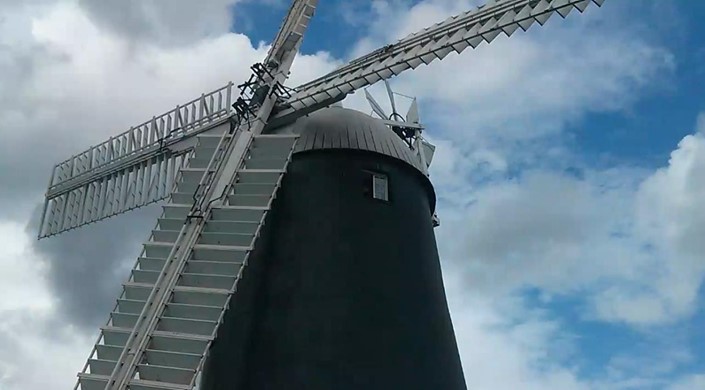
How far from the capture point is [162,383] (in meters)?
7.55

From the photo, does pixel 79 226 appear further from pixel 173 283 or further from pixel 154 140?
pixel 173 283

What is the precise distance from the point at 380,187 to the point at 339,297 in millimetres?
1772

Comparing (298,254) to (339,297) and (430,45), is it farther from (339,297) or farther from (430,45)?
(430,45)

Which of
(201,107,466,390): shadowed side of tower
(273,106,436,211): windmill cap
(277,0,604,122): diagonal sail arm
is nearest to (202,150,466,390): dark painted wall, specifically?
(201,107,466,390): shadowed side of tower

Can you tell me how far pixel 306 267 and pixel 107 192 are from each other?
4806 millimetres

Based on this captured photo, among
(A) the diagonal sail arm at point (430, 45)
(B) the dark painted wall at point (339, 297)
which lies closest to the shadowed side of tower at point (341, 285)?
(B) the dark painted wall at point (339, 297)

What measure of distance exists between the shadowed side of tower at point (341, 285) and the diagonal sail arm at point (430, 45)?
1.55 ft

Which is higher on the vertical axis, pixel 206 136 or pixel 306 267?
pixel 206 136

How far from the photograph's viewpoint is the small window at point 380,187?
34.4 feet

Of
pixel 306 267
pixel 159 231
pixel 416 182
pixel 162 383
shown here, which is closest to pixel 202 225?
pixel 159 231

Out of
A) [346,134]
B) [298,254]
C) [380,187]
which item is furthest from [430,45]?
[298,254]

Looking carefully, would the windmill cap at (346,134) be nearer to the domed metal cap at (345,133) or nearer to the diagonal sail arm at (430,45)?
the domed metal cap at (345,133)

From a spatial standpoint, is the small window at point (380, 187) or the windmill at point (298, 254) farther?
the small window at point (380, 187)

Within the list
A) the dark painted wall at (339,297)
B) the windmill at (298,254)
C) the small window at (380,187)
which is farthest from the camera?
the small window at (380,187)
